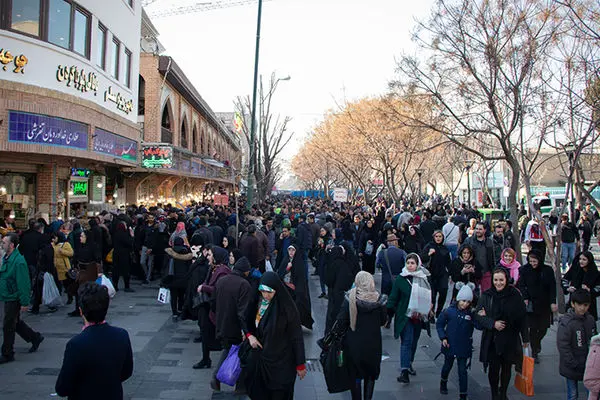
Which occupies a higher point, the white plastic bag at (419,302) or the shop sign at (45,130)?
the shop sign at (45,130)

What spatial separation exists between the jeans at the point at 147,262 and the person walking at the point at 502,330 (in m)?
8.93

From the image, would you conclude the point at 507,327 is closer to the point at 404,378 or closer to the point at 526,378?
the point at 526,378

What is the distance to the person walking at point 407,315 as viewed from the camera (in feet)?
20.6

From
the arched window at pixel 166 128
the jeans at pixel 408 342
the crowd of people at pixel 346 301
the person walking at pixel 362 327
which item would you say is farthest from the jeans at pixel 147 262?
the arched window at pixel 166 128

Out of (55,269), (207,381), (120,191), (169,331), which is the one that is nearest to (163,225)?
(55,269)

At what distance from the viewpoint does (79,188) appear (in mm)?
16625

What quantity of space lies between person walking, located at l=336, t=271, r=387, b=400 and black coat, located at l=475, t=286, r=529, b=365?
1.28 m

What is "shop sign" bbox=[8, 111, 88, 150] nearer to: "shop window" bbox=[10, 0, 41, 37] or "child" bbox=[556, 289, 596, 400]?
"shop window" bbox=[10, 0, 41, 37]

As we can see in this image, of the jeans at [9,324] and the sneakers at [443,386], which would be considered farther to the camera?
the jeans at [9,324]

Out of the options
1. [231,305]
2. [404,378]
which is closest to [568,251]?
[404,378]

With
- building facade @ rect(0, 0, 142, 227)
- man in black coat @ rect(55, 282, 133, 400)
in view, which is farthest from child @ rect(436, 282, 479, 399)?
building facade @ rect(0, 0, 142, 227)

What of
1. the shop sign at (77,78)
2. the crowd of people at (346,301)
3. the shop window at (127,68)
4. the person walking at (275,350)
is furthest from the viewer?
the shop window at (127,68)

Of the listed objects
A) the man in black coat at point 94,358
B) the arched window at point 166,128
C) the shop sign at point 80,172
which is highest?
the arched window at point 166,128

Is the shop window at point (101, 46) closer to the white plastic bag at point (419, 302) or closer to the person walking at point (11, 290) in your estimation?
the person walking at point (11, 290)
